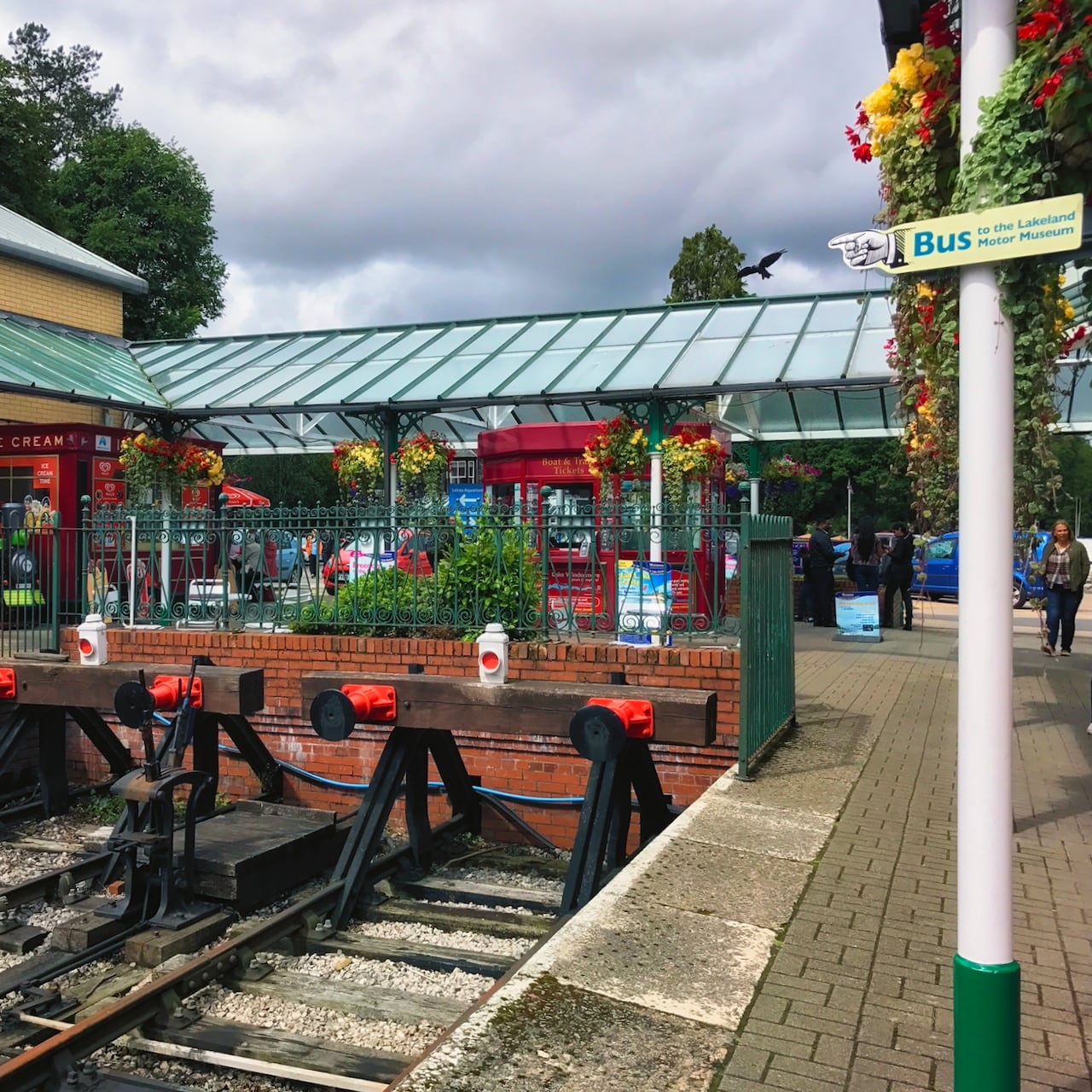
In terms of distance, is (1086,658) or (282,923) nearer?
(282,923)

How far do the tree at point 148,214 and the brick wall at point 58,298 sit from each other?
50.8 ft

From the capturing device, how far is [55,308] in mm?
18734

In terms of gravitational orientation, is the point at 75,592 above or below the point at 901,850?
above

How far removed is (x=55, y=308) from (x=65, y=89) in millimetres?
36971

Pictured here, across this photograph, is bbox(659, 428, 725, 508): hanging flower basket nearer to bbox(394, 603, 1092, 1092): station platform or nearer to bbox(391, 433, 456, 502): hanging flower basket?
bbox(391, 433, 456, 502): hanging flower basket

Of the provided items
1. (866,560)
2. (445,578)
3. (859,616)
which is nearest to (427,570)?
(445,578)

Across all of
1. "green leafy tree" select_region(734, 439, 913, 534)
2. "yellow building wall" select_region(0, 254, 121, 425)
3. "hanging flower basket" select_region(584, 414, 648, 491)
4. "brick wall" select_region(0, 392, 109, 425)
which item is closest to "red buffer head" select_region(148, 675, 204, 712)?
"hanging flower basket" select_region(584, 414, 648, 491)

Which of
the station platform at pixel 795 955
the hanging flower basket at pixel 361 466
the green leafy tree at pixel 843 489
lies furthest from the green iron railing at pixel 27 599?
the green leafy tree at pixel 843 489

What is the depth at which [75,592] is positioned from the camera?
10.1 m

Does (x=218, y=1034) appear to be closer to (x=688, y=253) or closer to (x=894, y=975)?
(x=894, y=975)

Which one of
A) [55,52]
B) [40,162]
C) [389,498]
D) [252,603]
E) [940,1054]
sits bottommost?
[940,1054]

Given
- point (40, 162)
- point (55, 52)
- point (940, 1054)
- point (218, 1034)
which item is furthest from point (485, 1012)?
point (55, 52)

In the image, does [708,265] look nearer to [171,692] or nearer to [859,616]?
[859,616]

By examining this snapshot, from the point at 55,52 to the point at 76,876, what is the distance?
53641 mm
